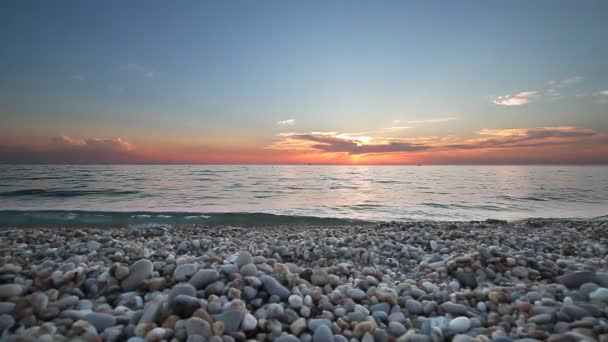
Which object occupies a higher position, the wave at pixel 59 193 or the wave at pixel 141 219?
the wave at pixel 59 193

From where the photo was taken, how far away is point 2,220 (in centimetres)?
918

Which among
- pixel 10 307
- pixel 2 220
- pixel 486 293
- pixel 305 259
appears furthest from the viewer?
pixel 2 220

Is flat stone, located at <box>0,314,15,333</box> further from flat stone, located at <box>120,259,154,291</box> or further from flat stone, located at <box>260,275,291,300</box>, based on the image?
flat stone, located at <box>260,275,291,300</box>

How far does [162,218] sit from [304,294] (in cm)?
879

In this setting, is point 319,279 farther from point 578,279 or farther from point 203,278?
point 578,279

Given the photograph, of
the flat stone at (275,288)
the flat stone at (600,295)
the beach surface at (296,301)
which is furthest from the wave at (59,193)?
the flat stone at (600,295)

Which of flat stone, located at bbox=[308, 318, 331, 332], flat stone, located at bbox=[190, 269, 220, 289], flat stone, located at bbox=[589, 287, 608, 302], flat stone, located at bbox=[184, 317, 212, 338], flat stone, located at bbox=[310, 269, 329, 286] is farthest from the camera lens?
flat stone, located at bbox=[310, 269, 329, 286]

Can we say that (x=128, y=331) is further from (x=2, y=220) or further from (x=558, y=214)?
(x=558, y=214)

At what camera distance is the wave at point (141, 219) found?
8984mm

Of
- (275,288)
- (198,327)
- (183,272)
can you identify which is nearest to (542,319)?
(275,288)

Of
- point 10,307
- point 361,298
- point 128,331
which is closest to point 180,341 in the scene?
point 128,331

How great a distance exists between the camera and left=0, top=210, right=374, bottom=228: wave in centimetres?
898

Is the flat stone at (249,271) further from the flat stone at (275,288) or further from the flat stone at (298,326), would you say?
the flat stone at (298,326)

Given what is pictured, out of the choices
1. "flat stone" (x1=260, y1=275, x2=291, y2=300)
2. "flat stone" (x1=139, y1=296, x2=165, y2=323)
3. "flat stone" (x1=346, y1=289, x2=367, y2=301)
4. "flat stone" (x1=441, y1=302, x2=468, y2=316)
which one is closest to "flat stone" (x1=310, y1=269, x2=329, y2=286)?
"flat stone" (x1=346, y1=289, x2=367, y2=301)
